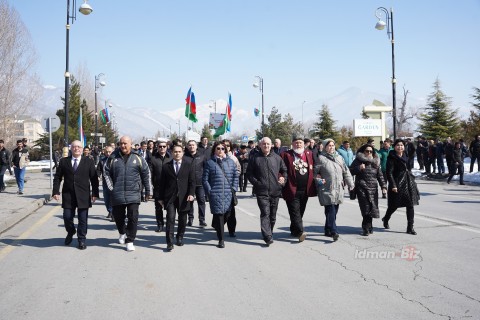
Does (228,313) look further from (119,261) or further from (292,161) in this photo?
(292,161)

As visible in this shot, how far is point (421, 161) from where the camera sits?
26.9 meters

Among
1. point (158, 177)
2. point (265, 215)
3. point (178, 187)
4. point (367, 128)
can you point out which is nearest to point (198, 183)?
point (158, 177)

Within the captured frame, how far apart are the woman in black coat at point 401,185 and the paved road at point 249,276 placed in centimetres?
48

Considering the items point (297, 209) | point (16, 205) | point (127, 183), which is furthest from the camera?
point (16, 205)

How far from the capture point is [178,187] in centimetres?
755

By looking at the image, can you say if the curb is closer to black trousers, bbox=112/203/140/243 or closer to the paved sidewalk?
the paved sidewalk

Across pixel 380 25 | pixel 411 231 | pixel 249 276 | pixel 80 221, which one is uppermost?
pixel 380 25

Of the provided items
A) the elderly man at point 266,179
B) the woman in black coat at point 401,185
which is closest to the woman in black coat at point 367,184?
the woman in black coat at point 401,185

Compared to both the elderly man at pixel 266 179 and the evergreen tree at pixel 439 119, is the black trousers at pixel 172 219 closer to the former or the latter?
the elderly man at pixel 266 179

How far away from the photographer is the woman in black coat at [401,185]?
8094mm

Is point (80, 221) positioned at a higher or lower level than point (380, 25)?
lower

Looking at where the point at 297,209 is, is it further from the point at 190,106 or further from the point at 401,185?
the point at 190,106

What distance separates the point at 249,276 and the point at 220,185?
2322 millimetres

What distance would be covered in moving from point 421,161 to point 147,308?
25.5 meters
